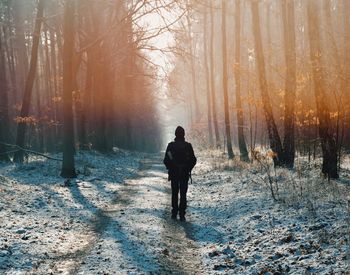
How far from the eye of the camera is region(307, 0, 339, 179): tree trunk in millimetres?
12930

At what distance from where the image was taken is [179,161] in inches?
405

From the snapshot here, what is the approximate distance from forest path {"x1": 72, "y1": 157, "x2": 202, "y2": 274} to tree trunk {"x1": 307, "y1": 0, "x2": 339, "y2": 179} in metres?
5.29

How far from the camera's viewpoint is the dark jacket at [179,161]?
10281 millimetres

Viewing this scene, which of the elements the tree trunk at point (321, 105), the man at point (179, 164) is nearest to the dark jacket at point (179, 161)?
the man at point (179, 164)

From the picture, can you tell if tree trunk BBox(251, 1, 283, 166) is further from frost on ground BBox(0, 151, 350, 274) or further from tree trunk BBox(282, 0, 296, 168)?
frost on ground BBox(0, 151, 350, 274)

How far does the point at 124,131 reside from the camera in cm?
4128

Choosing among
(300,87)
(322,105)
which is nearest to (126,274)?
(322,105)

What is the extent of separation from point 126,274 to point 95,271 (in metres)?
0.50

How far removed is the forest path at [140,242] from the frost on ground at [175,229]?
0.02 m

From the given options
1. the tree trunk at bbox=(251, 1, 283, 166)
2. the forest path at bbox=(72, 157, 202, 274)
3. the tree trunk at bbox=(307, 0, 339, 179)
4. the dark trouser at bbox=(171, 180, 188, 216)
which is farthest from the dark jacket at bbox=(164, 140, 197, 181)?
the tree trunk at bbox=(251, 1, 283, 166)

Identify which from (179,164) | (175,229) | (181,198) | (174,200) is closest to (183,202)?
(181,198)

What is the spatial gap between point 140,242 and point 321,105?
7941 millimetres

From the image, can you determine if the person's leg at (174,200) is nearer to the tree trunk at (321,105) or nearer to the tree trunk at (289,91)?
the tree trunk at (321,105)

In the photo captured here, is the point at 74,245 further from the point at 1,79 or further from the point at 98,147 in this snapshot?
the point at 98,147
